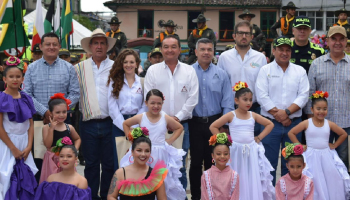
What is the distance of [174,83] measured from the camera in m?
6.58

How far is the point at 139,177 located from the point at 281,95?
237 cm

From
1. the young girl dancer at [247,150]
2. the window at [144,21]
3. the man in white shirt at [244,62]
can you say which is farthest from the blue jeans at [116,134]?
the window at [144,21]

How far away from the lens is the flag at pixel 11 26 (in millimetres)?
8266

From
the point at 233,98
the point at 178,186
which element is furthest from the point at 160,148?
the point at 233,98

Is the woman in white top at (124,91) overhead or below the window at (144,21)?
below

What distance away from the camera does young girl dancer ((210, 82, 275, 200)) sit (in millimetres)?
6148

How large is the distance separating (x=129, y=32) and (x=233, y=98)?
32570 mm

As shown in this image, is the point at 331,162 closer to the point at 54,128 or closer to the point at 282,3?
the point at 54,128

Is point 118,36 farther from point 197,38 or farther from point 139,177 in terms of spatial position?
point 139,177

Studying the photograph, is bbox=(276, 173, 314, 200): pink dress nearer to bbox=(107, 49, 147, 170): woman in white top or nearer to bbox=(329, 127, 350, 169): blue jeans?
bbox=(329, 127, 350, 169): blue jeans

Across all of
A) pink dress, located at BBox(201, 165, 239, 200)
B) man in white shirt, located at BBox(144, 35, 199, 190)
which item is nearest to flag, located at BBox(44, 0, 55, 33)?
man in white shirt, located at BBox(144, 35, 199, 190)

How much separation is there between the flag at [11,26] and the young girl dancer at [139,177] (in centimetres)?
384

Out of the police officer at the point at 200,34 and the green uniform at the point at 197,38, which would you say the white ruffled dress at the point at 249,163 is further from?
the police officer at the point at 200,34

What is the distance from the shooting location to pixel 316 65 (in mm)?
6867
